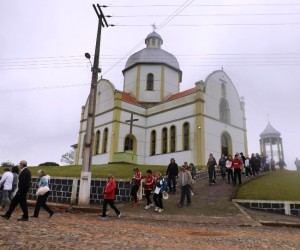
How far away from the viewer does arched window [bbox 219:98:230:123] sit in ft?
97.9

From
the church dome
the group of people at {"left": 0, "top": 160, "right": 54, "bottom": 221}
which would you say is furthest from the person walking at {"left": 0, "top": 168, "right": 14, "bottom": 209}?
the church dome

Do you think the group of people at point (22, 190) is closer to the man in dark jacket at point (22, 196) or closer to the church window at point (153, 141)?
the man in dark jacket at point (22, 196)

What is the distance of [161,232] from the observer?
7516mm

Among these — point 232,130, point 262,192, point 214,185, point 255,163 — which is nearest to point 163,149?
point 232,130

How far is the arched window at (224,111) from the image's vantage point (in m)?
29.8

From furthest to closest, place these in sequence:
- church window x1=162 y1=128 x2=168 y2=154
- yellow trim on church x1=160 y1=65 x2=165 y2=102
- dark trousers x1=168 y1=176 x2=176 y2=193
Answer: yellow trim on church x1=160 y1=65 x2=165 y2=102 < church window x1=162 y1=128 x2=168 y2=154 < dark trousers x1=168 y1=176 x2=176 y2=193

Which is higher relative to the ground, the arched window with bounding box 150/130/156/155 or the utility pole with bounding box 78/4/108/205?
the arched window with bounding box 150/130/156/155

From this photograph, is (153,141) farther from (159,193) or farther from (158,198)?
(159,193)

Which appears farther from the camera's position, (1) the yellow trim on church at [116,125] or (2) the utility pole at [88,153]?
(1) the yellow trim on church at [116,125]

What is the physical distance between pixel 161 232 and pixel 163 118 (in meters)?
22.7

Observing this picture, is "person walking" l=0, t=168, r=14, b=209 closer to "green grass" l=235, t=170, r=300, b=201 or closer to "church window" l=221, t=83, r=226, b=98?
"green grass" l=235, t=170, r=300, b=201

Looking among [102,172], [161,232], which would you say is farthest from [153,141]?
[161,232]

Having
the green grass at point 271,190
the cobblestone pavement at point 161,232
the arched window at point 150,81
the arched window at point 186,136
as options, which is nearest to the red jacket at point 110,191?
the cobblestone pavement at point 161,232

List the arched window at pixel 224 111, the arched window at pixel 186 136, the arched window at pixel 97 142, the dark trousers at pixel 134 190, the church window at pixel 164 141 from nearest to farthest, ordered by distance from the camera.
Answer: the dark trousers at pixel 134 190
the arched window at pixel 186 136
the church window at pixel 164 141
the arched window at pixel 224 111
the arched window at pixel 97 142
